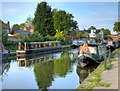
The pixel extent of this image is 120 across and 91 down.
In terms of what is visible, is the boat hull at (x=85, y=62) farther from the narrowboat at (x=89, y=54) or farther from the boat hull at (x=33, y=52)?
the boat hull at (x=33, y=52)

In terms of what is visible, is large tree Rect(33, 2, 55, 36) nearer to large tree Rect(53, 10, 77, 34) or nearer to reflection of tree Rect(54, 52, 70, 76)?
large tree Rect(53, 10, 77, 34)

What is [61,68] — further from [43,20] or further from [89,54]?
[43,20]

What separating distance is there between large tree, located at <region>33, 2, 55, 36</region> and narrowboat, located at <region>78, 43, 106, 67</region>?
46926 mm

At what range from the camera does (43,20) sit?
3009 inches

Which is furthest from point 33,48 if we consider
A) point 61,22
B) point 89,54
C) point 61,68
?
point 61,22

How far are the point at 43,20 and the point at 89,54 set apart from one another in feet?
169

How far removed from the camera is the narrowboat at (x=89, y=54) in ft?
81.4

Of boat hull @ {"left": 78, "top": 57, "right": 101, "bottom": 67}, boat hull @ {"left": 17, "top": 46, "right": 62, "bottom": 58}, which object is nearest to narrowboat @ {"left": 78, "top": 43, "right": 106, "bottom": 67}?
boat hull @ {"left": 78, "top": 57, "right": 101, "bottom": 67}

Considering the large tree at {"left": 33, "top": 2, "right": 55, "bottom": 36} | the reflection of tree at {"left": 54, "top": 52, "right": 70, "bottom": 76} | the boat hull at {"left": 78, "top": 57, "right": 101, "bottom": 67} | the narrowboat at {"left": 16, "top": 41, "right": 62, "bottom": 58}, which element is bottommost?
the reflection of tree at {"left": 54, "top": 52, "right": 70, "bottom": 76}

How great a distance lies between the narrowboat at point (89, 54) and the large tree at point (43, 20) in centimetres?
4693

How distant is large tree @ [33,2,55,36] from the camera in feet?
248

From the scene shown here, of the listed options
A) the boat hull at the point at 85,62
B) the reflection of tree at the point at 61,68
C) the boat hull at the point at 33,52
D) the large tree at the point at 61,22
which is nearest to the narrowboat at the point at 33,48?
the boat hull at the point at 33,52

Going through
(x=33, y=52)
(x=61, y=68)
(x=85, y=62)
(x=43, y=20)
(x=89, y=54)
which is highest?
(x=43, y=20)

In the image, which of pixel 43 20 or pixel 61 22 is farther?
pixel 61 22
